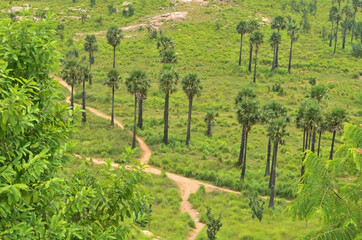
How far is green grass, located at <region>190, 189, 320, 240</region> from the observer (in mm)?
21438

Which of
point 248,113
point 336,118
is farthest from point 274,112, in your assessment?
point 336,118

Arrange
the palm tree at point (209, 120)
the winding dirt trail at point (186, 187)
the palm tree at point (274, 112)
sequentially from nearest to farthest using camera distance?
the winding dirt trail at point (186, 187) < the palm tree at point (274, 112) < the palm tree at point (209, 120)

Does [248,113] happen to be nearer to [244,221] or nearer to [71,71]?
[244,221]

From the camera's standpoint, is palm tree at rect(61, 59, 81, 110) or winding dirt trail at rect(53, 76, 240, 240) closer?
winding dirt trail at rect(53, 76, 240, 240)

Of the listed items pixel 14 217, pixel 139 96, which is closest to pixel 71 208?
pixel 14 217

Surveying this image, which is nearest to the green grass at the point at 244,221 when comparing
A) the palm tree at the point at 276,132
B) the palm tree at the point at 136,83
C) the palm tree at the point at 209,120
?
the palm tree at the point at 276,132

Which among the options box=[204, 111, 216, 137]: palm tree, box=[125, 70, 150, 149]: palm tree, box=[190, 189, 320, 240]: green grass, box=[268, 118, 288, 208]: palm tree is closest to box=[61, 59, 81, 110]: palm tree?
box=[125, 70, 150, 149]: palm tree

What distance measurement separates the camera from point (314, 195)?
685 cm

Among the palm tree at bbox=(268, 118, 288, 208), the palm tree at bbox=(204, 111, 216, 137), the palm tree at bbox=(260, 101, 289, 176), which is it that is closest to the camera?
the palm tree at bbox=(268, 118, 288, 208)

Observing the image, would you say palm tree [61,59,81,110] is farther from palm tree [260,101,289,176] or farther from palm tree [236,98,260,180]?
palm tree [260,101,289,176]

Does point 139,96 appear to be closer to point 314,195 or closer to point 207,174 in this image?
point 207,174

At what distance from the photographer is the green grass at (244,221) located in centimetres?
2144

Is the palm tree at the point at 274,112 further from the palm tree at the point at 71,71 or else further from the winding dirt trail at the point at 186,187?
the palm tree at the point at 71,71

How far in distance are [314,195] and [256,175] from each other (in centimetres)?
2927
